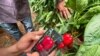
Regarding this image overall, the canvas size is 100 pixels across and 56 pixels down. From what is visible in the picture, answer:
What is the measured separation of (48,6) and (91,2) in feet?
1.79

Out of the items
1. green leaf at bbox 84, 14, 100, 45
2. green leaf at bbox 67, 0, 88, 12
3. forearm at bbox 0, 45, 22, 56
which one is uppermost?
green leaf at bbox 67, 0, 88, 12

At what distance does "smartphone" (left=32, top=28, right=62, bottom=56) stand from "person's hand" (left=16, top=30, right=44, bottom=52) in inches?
2.7

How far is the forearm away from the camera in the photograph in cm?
108

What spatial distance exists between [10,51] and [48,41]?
0.28m

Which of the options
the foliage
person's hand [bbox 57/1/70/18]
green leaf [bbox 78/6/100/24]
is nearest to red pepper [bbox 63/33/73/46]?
the foliage

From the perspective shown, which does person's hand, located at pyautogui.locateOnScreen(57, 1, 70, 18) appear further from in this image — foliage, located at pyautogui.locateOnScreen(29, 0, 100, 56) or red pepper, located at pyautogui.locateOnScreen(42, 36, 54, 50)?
red pepper, located at pyautogui.locateOnScreen(42, 36, 54, 50)

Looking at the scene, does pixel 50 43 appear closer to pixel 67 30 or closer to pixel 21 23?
pixel 67 30

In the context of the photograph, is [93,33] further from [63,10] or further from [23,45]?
[63,10]

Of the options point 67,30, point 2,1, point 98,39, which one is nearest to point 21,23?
point 2,1

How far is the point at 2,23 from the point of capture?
1.48 m

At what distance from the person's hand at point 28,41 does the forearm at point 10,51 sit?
4cm

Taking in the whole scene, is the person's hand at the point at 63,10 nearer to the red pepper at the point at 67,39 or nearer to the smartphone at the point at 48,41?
the red pepper at the point at 67,39

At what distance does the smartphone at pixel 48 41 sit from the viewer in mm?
887

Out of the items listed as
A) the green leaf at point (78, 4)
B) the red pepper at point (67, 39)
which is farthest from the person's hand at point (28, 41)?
the green leaf at point (78, 4)
